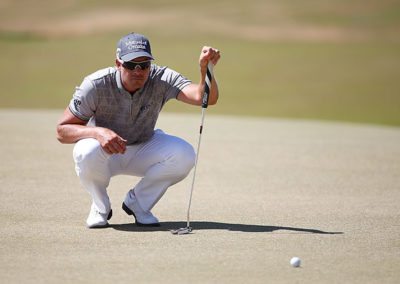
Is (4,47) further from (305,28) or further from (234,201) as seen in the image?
(234,201)

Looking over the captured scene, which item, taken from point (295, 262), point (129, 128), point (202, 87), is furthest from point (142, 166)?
point (295, 262)

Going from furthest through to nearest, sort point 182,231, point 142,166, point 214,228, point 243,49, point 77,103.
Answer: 1. point 243,49
2. point 142,166
3. point 214,228
4. point 77,103
5. point 182,231

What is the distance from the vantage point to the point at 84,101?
7.75 m

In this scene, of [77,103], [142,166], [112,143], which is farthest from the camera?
[142,166]

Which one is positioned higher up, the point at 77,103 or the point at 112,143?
the point at 77,103

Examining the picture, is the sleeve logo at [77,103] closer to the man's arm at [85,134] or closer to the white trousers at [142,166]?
the man's arm at [85,134]

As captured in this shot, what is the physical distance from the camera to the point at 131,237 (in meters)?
7.46

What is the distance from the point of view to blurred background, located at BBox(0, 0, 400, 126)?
28.7m

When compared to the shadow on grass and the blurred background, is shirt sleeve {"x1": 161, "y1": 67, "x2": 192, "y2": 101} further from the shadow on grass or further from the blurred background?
the blurred background

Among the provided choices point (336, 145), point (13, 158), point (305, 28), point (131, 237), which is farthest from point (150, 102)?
point (305, 28)

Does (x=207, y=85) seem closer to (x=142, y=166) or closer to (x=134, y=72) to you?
(x=134, y=72)

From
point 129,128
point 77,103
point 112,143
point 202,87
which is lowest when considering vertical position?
point 112,143

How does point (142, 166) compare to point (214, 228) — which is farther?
point (142, 166)

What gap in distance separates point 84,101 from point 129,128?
1.66 feet
